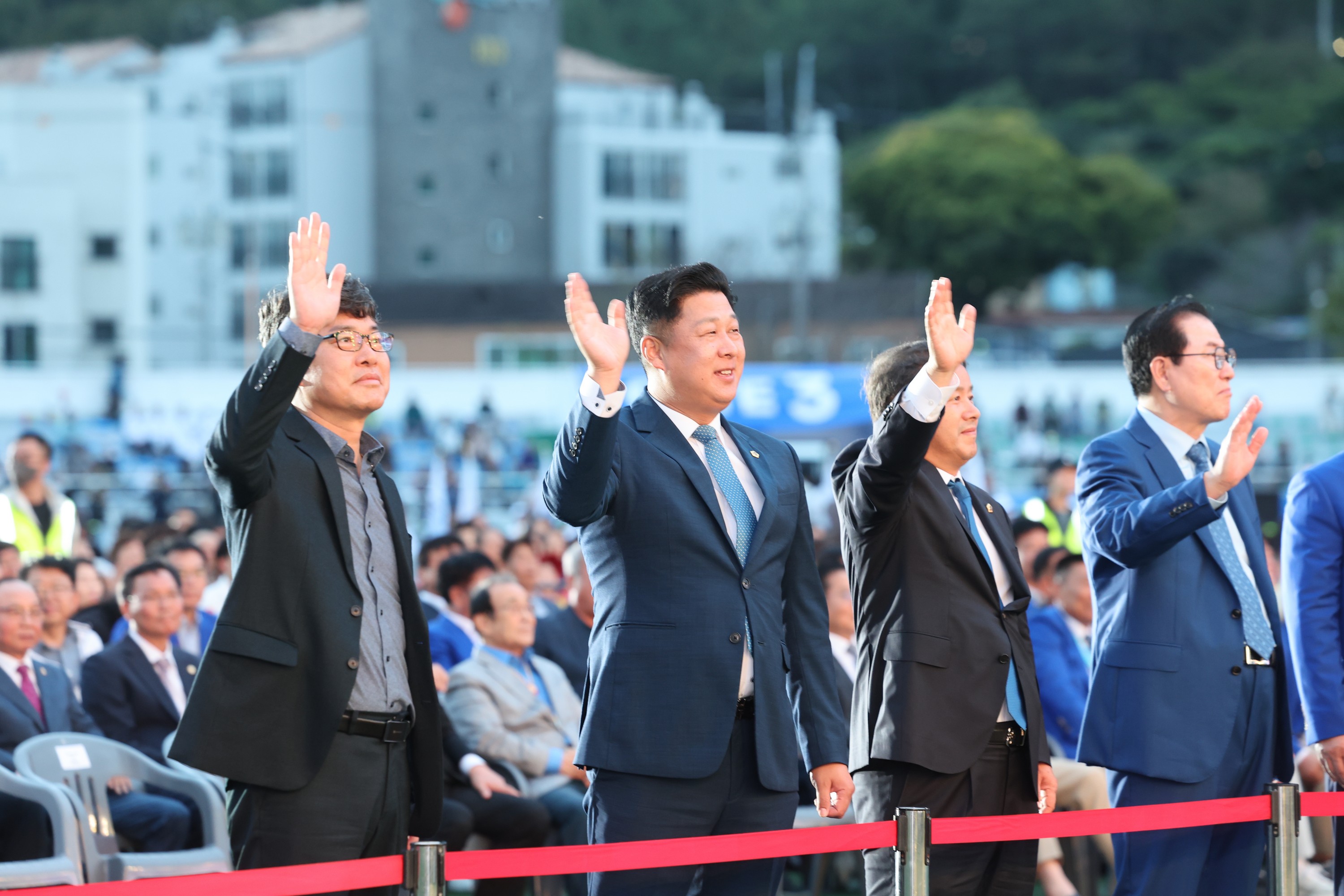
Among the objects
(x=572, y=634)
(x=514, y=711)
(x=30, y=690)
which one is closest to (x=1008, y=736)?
(x=514, y=711)

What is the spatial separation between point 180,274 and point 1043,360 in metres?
25.5

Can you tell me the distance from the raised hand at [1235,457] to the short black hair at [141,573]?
372cm

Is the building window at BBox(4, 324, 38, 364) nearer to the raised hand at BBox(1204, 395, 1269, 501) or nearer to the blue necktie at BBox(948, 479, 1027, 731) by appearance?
the blue necktie at BBox(948, 479, 1027, 731)

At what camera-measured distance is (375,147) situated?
173ft

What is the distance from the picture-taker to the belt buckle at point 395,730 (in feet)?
10.7

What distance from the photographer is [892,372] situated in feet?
12.5

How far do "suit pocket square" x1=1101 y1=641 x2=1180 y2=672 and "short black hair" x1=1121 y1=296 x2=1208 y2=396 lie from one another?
0.65 meters

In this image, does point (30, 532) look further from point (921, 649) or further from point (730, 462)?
point (921, 649)

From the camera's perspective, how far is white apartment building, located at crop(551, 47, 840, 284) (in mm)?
52656

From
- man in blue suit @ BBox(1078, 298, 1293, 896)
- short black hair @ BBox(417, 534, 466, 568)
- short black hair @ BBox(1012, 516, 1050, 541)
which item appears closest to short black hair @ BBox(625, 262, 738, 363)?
man in blue suit @ BBox(1078, 298, 1293, 896)

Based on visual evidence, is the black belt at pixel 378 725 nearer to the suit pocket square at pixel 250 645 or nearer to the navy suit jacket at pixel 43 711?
the suit pocket square at pixel 250 645

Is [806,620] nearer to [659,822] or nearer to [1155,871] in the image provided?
[659,822]

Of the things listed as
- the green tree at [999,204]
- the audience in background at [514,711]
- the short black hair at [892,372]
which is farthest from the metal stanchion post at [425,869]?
the green tree at [999,204]

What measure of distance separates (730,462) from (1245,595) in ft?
4.36
